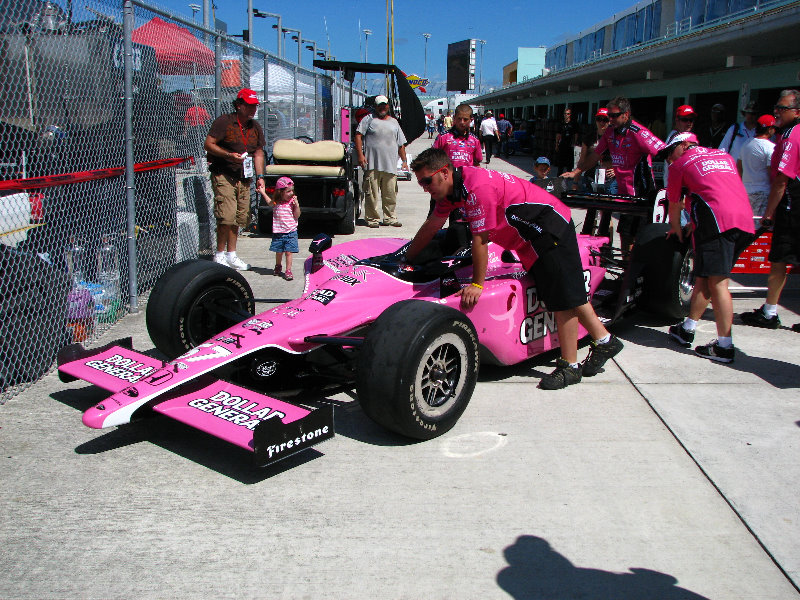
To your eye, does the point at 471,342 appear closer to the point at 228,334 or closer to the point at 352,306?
the point at 352,306

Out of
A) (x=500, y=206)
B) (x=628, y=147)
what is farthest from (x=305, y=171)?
(x=500, y=206)

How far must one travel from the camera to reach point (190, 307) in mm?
4609

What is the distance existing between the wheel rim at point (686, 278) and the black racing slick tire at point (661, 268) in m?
0.05

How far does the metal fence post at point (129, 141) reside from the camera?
605 centimetres

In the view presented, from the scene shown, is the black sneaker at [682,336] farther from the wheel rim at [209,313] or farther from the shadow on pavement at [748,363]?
the wheel rim at [209,313]

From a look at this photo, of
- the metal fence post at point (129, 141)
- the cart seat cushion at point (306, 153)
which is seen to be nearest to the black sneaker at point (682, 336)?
the metal fence post at point (129, 141)

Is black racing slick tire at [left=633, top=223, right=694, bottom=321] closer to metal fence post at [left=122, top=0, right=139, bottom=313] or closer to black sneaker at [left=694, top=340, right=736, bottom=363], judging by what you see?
black sneaker at [left=694, top=340, right=736, bottom=363]

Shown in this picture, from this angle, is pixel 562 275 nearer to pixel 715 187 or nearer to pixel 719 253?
pixel 719 253

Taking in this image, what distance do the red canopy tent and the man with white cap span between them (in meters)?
2.85

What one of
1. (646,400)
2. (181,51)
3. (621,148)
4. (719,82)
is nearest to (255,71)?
(181,51)

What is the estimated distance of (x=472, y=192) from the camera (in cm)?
437

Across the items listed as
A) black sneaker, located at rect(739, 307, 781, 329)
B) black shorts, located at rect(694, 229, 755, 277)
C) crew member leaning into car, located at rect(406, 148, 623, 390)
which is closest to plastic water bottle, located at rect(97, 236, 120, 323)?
crew member leaning into car, located at rect(406, 148, 623, 390)

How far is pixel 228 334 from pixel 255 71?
814cm

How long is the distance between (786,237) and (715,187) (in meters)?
1.28
